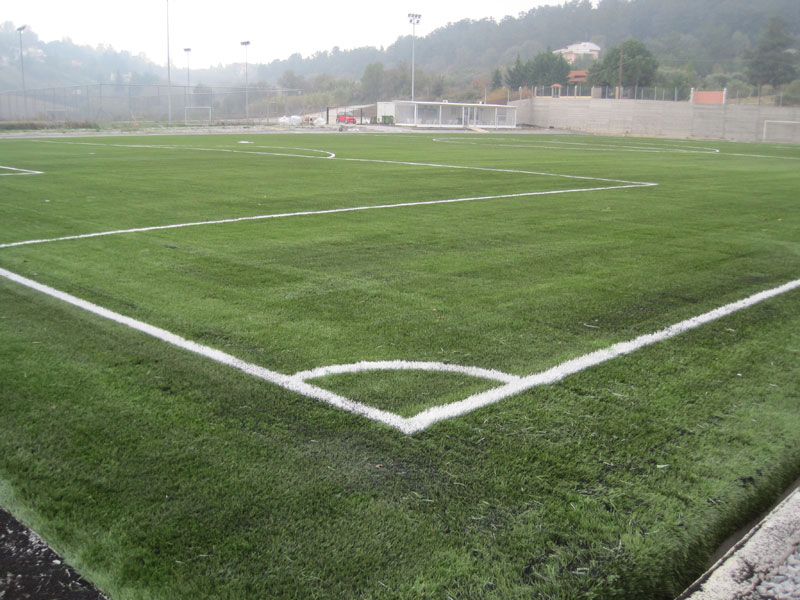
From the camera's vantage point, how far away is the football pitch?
2.12m

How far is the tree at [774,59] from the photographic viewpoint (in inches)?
3460

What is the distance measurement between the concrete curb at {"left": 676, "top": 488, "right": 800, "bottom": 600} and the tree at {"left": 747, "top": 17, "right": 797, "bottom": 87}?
99396mm

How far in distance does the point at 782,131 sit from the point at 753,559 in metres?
58.2

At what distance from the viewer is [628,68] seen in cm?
8888

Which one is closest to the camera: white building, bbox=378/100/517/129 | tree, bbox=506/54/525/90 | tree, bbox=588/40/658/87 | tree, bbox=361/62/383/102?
white building, bbox=378/100/517/129

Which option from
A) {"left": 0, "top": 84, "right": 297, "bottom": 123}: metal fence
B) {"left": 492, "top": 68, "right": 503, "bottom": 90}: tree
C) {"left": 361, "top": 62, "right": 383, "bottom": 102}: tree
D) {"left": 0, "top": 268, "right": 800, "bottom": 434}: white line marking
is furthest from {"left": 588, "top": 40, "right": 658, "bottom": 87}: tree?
{"left": 0, "top": 268, "right": 800, "bottom": 434}: white line marking

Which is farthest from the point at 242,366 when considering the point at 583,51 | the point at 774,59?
the point at 583,51

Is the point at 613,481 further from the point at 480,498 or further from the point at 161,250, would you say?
the point at 161,250

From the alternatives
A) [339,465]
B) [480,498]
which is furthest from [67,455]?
[480,498]

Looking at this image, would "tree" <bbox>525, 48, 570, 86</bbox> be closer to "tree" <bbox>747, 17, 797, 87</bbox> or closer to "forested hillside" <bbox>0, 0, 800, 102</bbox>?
"forested hillside" <bbox>0, 0, 800, 102</bbox>

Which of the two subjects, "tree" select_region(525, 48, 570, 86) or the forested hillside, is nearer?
"tree" select_region(525, 48, 570, 86)

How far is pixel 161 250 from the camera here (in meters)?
6.36

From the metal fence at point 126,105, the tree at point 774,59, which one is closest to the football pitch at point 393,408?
the metal fence at point 126,105

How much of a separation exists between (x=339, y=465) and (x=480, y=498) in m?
0.54
